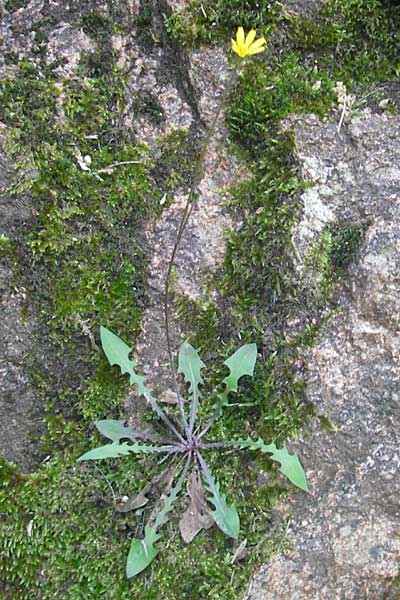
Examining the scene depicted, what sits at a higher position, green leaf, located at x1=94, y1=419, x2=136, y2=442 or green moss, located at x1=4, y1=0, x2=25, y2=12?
green moss, located at x1=4, y1=0, x2=25, y2=12

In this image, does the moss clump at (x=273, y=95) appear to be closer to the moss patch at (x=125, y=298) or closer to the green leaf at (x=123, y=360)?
the moss patch at (x=125, y=298)

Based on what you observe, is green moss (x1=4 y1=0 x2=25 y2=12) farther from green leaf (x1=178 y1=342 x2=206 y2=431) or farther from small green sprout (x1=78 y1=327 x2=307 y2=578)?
green leaf (x1=178 y1=342 x2=206 y2=431)

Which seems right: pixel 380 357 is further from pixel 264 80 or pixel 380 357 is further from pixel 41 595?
pixel 41 595

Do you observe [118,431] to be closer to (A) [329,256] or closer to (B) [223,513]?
(B) [223,513]

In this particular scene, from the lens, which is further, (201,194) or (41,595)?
(201,194)

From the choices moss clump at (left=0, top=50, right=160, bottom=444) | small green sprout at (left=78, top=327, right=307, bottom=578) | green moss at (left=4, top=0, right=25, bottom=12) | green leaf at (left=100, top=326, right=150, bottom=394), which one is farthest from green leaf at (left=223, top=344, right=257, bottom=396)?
green moss at (left=4, top=0, right=25, bottom=12)

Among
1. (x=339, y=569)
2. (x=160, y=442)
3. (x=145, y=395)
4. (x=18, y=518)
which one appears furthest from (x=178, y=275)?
(x=339, y=569)

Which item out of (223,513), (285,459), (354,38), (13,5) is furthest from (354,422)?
(13,5)
